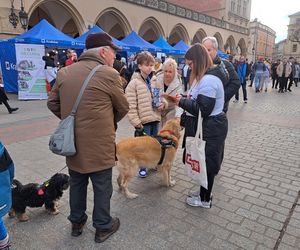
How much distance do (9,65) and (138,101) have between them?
438 inches

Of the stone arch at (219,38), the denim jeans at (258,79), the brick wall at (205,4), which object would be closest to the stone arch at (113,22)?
the denim jeans at (258,79)

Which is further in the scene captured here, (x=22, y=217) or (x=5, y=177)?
(x=22, y=217)

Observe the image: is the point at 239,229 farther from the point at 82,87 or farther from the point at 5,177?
the point at 5,177

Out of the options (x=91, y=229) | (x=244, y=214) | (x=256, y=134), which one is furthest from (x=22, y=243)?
(x=256, y=134)

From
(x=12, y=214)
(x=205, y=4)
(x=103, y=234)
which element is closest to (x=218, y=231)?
(x=103, y=234)

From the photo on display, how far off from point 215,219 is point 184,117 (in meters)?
1.26

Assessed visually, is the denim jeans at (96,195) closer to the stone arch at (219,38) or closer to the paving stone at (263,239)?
the paving stone at (263,239)

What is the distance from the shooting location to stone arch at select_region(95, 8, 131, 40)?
784 inches

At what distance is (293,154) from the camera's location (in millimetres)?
5461

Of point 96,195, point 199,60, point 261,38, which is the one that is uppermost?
point 261,38

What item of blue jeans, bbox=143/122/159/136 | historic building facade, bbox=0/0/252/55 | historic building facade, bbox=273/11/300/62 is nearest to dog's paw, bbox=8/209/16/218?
blue jeans, bbox=143/122/159/136

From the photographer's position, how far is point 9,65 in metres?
12.6

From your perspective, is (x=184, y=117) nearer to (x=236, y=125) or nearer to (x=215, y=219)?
(x=215, y=219)

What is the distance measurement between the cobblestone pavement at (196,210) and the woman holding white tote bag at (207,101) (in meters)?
0.68
